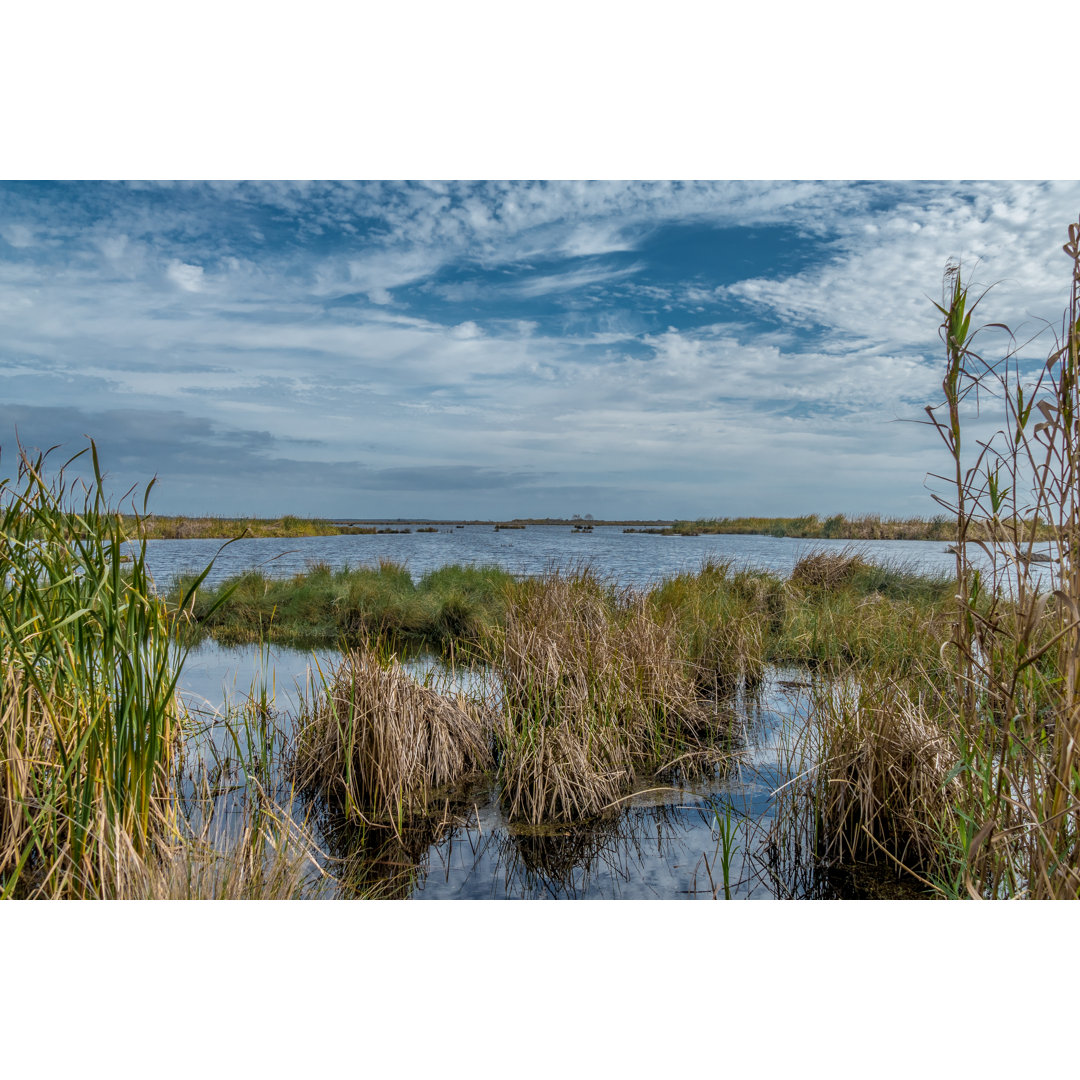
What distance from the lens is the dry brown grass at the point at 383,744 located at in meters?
3.85

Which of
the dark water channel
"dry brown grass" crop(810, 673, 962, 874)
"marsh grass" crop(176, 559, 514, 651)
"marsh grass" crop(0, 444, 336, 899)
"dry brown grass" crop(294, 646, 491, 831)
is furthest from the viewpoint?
"marsh grass" crop(176, 559, 514, 651)

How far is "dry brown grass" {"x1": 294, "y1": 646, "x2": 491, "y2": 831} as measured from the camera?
3846mm

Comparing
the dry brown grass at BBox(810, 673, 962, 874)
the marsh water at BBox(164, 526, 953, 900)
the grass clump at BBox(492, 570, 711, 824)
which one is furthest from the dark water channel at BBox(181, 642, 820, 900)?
the dry brown grass at BBox(810, 673, 962, 874)

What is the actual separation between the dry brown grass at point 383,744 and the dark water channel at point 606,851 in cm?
24

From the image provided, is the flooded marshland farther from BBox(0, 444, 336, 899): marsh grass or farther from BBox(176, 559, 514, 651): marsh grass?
BBox(176, 559, 514, 651): marsh grass

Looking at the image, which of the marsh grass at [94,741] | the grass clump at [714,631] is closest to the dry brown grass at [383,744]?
the marsh grass at [94,741]

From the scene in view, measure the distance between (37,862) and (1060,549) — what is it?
376 cm

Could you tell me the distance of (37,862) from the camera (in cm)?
272

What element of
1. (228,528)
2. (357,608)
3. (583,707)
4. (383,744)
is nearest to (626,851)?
(583,707)

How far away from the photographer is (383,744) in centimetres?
391

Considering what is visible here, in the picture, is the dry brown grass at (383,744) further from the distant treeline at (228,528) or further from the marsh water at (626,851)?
the distant treeline at (228,528)

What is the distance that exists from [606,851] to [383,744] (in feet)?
4.68

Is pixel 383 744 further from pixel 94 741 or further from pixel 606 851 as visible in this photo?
pixel 94 741

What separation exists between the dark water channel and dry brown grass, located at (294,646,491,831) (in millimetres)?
240
